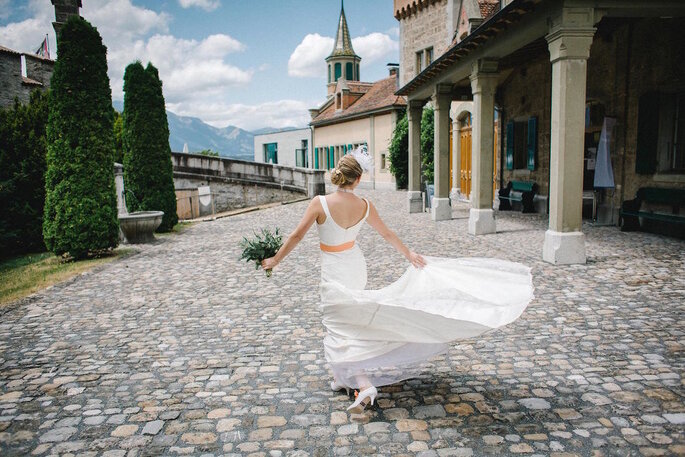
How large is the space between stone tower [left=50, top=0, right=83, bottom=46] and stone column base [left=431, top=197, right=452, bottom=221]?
403 inches

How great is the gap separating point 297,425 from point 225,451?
503 mm

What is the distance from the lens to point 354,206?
373cm

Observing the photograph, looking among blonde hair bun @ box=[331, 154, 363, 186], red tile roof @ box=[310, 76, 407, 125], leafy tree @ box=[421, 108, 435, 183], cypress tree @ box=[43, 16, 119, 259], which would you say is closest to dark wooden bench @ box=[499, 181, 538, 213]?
leafy tree @ box=[421, 108, 435, 183]

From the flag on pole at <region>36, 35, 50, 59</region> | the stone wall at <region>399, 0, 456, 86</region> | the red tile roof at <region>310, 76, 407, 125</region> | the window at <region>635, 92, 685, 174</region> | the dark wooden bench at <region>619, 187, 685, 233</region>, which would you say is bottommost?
the dark wooden bench at <region>619, 187, 685, 233</region>

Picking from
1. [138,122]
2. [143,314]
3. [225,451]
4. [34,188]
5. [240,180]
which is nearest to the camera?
[225,451]

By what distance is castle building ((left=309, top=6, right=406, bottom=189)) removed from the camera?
31328 millimetres

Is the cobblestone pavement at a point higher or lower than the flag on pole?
lower

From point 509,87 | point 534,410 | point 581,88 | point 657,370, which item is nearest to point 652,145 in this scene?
point 581,88

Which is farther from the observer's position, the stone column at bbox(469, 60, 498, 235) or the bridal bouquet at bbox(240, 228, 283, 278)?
the stone column at bbox(469, 60, 498, 235)

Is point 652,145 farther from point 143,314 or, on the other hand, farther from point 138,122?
point 138,122

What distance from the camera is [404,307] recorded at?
3.36 metres

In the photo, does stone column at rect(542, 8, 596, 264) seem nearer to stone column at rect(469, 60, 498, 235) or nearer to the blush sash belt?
stone column at rect(469, 60, 498, 235)

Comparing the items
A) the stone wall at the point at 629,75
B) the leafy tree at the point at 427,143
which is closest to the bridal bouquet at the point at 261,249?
the stone wall at the point at 629,75

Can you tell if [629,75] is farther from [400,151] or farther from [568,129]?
[400,151]
